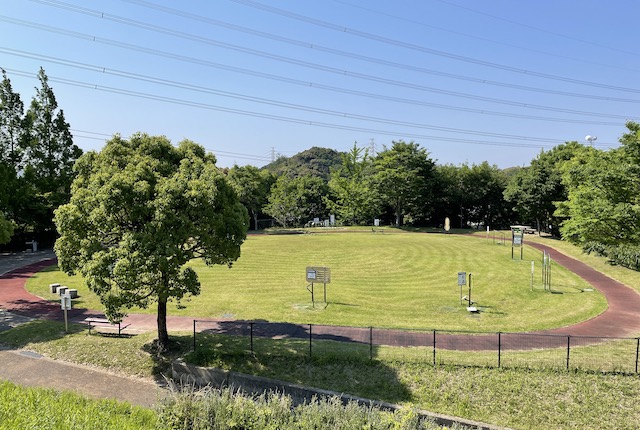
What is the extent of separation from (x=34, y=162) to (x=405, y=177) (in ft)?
165

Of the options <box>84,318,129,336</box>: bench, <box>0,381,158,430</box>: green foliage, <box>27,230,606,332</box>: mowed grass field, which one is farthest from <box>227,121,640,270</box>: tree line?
<box>0,381,158,430</box>: green foliage

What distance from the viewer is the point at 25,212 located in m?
43.9

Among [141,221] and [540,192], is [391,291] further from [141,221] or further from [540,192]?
[540,192]

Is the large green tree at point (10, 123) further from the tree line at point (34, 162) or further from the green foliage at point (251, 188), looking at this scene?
the green foliage at point (251, 188)

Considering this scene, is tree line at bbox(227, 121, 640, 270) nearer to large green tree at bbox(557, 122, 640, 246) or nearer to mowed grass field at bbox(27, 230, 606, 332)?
mowed grass field at bbox(27, 230, 606, 332)

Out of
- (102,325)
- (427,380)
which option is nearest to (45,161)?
(102,325)

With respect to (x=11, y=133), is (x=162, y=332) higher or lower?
lower

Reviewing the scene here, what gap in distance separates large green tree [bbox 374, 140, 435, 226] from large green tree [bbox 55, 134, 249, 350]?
51.5 m

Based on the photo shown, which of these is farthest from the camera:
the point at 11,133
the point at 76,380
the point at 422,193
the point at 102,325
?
the point at 422,193

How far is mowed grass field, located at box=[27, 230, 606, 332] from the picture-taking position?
819 inches

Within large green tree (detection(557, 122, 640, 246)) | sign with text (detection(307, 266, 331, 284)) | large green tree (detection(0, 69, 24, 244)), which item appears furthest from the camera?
large green tree (detection(0, 69, 24, 244))

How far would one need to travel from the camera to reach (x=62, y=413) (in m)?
8.33

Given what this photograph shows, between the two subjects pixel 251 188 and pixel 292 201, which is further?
pixel 292 201

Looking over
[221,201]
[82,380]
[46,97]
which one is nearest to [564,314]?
[221,201]
